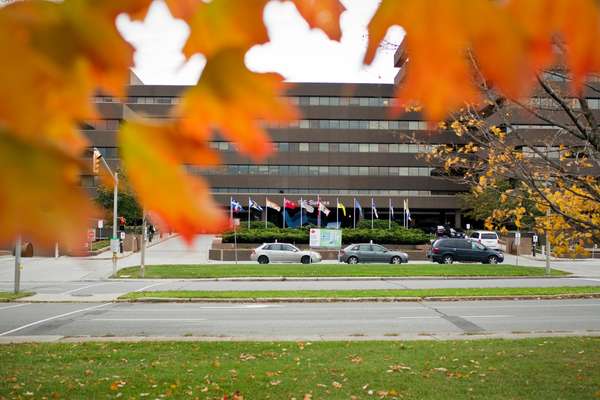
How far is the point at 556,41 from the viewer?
2.85ft

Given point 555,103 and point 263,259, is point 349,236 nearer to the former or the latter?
point 263,259

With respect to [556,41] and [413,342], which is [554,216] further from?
[556,41]

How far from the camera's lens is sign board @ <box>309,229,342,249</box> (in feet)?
132

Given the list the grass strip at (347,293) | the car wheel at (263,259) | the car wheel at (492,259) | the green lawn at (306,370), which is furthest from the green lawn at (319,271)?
→ the green lawn at (306,370)

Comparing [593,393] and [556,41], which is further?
[593,393]

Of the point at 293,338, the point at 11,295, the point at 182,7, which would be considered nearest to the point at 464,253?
the point at 11,295

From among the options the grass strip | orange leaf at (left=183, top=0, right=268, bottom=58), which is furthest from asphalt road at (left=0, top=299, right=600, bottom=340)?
orange leaf at (left=183, top=0, right=268, bottom=58)

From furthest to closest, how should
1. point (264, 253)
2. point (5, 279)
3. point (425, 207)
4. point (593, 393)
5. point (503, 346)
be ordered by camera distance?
point (425, 207), point (264, 253), point (5, 279), point (503, 346), point (593, 393)

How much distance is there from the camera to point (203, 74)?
0.80 m

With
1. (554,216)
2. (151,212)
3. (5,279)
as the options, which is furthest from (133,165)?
(5,279)

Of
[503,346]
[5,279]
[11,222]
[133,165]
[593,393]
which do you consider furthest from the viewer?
[5,279]

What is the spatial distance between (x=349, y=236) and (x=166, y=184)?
4367 centimetres

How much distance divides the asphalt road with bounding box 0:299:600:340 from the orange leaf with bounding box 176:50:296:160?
10806 millimetres

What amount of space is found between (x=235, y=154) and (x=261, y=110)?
136 mm
